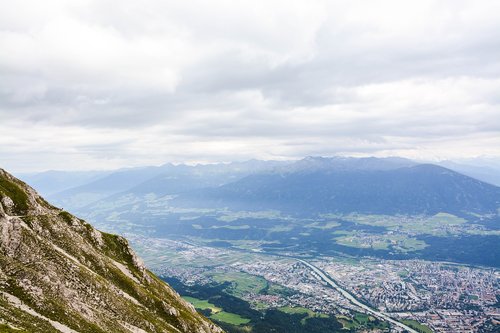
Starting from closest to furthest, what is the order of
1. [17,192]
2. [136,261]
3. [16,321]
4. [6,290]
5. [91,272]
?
[16,321] → [6,290] → [91,272] → [17,192] → [136,261]

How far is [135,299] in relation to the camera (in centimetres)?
10475

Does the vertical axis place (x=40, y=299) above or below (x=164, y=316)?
above

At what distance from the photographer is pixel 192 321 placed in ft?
385

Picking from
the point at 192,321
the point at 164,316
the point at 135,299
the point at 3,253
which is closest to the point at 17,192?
the point at 3,253

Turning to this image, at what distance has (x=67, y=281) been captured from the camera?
85.6 meters

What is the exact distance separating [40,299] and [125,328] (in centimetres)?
1984

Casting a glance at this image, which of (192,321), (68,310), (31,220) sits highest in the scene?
(31,220)

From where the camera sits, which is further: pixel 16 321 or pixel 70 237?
pixel 70 237

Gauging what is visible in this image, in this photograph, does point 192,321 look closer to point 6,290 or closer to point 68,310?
point 68,310

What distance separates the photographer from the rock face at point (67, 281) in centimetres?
7256

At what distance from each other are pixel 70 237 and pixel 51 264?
1961cm

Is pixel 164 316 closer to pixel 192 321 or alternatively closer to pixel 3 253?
pixel 192 321

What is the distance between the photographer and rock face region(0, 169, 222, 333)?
72.6 metres

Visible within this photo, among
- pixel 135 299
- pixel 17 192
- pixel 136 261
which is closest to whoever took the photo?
pixel 135 299
